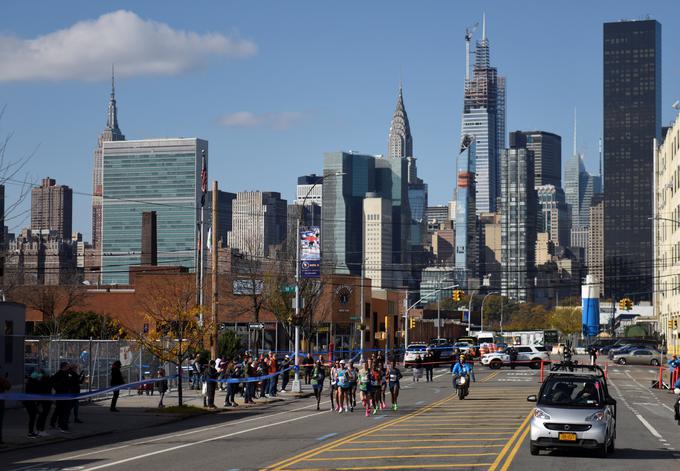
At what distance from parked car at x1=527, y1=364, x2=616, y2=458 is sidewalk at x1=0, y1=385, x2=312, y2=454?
41.9ft

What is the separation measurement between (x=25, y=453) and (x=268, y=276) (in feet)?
176

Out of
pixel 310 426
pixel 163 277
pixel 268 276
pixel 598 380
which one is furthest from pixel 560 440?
pixel 163 277

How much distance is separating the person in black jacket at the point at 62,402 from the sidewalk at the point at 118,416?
289 mm

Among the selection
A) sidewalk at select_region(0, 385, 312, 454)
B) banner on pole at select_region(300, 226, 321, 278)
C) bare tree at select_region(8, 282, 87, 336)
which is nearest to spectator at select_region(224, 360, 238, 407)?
sidewalk at select_region(0, 385, 312, 454)

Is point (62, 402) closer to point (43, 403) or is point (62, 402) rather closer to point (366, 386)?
point (43, 403)

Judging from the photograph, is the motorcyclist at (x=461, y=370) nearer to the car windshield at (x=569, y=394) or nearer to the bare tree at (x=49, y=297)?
the car windshield at (x=569, y=394)

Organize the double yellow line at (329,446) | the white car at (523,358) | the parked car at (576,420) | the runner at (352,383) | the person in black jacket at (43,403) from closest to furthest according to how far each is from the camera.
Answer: the double yellow line at (329,446), the parked car at (576,420), the person in black jacket at (43,403), the runner at (352,383), the white car at (523,358)

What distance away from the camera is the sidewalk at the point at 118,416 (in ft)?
103

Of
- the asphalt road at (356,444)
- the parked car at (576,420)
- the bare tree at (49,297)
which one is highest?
the bare tree at (49,297)

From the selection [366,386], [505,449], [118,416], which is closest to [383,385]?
[366,386]

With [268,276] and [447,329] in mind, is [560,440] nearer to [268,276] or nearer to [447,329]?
[268,276]

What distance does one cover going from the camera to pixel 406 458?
24078 millimetres

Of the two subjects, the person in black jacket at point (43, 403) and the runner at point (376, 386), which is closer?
the person in black jacket at point (43, 403)

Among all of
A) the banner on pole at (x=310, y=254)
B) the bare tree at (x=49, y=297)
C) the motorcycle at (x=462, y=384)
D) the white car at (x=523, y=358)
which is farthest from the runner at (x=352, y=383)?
the bare tree at (x=49, y=297)
